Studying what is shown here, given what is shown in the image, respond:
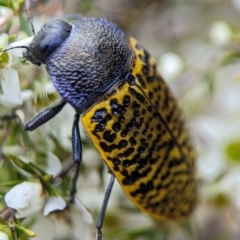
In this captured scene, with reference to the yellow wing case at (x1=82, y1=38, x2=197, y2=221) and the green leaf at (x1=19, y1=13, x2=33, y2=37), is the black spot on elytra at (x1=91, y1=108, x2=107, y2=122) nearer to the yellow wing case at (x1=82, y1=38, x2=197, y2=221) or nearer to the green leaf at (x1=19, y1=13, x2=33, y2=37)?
the yellow wing case at (x1=82, y1=38, x2=197, y2=221)

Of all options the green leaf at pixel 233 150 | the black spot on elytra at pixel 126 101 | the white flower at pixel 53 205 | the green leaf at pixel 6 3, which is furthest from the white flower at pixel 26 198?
the green leaf at pixel 233 150

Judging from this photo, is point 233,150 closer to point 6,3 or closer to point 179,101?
point 179,101

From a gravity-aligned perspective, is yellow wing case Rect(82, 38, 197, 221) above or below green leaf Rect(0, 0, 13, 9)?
below

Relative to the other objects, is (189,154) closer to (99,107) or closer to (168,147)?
(168,147)

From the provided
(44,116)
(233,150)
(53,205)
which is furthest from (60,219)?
(233,150)

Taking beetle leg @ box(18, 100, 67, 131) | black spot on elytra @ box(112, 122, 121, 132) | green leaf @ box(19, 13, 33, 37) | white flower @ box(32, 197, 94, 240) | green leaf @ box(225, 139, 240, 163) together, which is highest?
green leaf @ box(19, 13, 33, 37)

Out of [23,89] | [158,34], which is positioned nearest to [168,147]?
[23,89]

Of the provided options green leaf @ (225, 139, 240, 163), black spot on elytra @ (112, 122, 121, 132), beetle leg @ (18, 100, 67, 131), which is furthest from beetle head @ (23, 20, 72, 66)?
green leaf @ (225, 139, 240, 163)

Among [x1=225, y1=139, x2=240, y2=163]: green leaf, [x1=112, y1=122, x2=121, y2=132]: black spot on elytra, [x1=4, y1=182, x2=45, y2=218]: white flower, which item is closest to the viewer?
[x1=4, y1=182, x2=45, y2=218]: white flower

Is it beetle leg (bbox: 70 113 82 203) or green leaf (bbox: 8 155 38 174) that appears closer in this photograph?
green leaf (bbox: 8 155 38 174)
